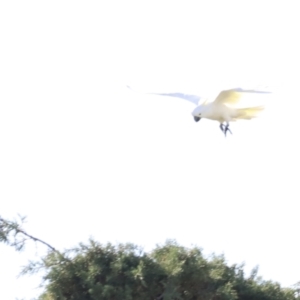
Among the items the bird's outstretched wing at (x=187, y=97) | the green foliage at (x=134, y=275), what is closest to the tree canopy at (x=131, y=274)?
the green foliage at (x=134, y=275)

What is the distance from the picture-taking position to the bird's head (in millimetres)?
12688

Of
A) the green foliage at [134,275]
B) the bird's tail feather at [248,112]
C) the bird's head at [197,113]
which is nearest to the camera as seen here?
the green foliage at [134,275]

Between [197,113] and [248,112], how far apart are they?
70cm

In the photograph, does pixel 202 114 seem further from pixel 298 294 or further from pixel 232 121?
pixel 298 294

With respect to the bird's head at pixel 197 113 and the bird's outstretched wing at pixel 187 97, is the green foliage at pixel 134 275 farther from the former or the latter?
the bird's outstretched wing at pixel 187 97

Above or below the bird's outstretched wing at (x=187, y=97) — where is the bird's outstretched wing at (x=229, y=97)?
below

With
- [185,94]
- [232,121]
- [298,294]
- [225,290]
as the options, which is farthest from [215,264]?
[185,94]

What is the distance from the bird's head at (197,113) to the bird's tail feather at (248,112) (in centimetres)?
56

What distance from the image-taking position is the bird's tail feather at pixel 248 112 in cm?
1226

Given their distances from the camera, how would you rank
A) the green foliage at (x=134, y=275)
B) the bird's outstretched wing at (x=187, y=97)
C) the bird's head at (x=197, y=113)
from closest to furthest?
the green foliage at (x=134, y=275) → the bird's head at (x=197, y=113) → the bird's outstretched wing at (x=187, y=97)

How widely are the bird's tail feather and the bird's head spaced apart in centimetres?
56

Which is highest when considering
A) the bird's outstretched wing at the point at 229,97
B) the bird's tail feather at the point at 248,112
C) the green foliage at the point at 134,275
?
the bird's outstretched wing at the point at 229,97

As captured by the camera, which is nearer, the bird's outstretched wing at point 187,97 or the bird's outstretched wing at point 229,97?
the bird's outstretched wing at point 229,97

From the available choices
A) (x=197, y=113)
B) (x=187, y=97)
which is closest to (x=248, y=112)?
(x=197, y=113)
